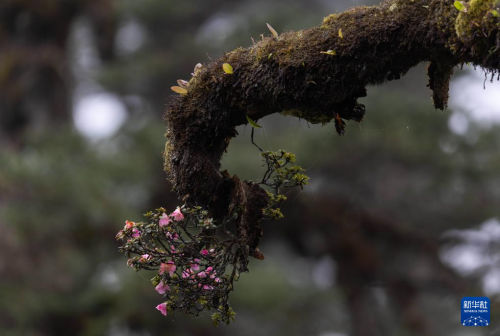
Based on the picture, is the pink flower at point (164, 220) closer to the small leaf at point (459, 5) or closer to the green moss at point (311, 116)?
the green moss at point (311, 116)

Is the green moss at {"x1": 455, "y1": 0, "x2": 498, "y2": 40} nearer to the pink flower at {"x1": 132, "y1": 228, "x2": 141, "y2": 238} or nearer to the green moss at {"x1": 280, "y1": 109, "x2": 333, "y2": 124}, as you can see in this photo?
the green moss at {"x1": 280, "y1": 109, "x2": 333, "y2": 124}

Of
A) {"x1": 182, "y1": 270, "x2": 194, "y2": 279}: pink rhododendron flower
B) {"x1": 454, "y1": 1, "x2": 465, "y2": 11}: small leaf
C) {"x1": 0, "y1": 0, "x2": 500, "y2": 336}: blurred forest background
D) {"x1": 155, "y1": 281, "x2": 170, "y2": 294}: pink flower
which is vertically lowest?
{"x1": 155, "y1": 281, "x2": 170, "y2": 294}: pink flower

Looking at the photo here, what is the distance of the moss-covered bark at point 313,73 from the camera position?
1328mm

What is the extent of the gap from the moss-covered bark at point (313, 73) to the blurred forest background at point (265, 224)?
4.46 metres

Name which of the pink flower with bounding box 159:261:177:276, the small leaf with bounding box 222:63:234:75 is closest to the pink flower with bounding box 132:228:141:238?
the pink flower with bounding box 159:261:177:276

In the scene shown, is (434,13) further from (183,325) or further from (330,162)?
(330,162)

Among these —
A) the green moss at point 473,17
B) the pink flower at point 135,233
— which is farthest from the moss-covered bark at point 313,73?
the pink flower at point 135,233

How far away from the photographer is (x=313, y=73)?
147cm

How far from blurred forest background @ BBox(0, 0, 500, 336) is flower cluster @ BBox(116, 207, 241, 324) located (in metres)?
4.53

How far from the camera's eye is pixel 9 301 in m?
6.11

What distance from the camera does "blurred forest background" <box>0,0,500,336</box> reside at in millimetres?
6301

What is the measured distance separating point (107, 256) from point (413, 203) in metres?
4.50

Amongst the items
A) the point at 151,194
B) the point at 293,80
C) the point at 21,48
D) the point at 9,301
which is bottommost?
the point at 293,80

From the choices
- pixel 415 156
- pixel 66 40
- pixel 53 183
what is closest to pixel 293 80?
pixel 53 183
